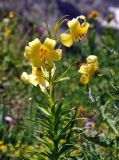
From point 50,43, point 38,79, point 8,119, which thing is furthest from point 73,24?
point 8,119

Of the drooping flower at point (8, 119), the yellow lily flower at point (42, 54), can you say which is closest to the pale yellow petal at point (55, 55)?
the yellow lily flower at point (42, 54)

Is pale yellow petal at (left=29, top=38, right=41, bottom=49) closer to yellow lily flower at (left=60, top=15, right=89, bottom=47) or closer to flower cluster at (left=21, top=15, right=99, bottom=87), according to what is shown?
flower cluster at (left=21, top=15, right=99, bottom=87)

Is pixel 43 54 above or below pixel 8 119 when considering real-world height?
below

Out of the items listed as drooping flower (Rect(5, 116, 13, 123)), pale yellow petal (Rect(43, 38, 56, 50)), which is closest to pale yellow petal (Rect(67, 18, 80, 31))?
pale yellow petal (Rect(43, 38, 56, 50))

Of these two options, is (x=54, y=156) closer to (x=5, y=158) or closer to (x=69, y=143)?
(x=69, y=143)

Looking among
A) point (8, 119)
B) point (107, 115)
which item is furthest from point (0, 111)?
point (107, 115)

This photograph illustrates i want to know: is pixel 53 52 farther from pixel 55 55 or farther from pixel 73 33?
pixel 73 33

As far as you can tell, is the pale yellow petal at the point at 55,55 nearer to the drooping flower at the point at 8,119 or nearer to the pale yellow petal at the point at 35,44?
the pale yellow petal at the point at 35,44
